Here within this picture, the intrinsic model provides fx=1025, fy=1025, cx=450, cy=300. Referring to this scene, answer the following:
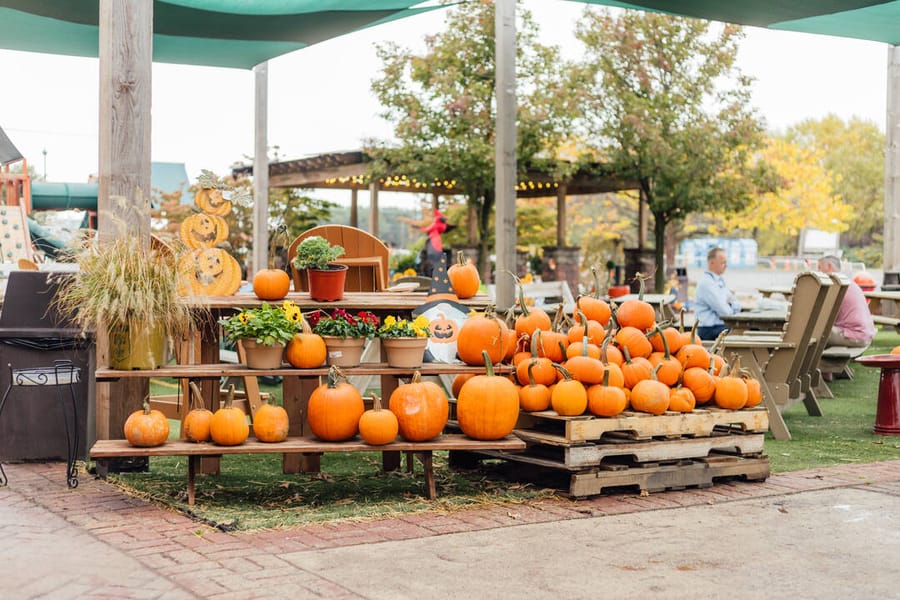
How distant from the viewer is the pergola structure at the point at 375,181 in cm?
2030

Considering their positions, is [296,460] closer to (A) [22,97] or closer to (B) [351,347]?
(B) [351,347]

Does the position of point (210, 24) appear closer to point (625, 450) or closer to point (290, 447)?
point (290, 447)

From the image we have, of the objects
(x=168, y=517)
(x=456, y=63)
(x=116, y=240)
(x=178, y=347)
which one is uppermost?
(x=456, y=63)

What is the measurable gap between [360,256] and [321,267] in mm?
1491

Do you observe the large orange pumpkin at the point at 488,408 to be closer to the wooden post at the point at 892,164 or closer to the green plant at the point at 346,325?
the green plant at the point at 346,325

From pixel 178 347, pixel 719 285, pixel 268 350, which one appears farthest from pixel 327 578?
pixel 719 285

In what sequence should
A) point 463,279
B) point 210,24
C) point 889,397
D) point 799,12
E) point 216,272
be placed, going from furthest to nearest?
point 210,24 → point 799,12 → point 889,397 → point 463,279 → point 216,272

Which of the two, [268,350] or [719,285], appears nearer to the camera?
[268,350]

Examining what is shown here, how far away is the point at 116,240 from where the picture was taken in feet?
15.4

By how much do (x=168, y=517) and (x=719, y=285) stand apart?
17.4 feet

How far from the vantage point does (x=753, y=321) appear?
8.39 meters

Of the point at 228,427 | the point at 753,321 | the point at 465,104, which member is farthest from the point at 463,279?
the point at 465,104

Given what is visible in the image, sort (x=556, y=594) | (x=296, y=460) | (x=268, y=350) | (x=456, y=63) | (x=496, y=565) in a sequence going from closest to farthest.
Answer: (x=556, y=594) < (x=496, y=565) < (x=268, y=350) < (x=296, y=460) < (x=456, y=63)

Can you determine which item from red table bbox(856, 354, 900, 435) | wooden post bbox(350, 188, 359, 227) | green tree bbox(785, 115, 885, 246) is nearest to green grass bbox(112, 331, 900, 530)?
red table bbox(856, 354, 900, 435)
